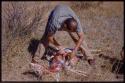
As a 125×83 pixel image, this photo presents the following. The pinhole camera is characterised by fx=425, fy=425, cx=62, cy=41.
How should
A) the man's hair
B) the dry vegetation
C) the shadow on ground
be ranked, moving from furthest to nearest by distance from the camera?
the shadow on ground → the dry vegetation → the man's hair

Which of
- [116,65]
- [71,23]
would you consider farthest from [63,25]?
[116,65]

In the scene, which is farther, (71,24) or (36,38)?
(36,38)

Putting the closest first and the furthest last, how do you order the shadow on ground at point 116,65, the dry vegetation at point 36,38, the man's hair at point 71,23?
1. the man's hair at point 71,23
2. the dry vegetation at point 36,38
3. the shadow on ground at point 116,65

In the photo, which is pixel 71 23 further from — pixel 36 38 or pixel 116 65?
pixel 36 38

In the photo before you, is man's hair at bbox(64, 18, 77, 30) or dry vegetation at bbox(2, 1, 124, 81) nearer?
man's hair at bbox(64, 18, 77, 30)

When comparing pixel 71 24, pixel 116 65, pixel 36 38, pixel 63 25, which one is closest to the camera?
pixel 71 24

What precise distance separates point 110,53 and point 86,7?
4.30 metres

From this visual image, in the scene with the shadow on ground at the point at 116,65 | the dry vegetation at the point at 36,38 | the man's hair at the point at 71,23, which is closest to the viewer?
the man's hair at the point at 71,23

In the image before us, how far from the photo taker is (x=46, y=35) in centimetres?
655

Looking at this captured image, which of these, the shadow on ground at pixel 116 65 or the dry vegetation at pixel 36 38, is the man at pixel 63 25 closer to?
the dry vegetation at pixel 36 38

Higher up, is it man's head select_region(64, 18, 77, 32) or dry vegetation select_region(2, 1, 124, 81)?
man's head select_region(64, 18, 77, 32)

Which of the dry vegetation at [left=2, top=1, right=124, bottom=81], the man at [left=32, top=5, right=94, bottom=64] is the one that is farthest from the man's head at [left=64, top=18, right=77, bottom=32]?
the dry vegetation at [left=2, top=1, right=124, bottom=81]

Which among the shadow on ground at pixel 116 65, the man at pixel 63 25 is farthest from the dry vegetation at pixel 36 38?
the man at pixel 63 25

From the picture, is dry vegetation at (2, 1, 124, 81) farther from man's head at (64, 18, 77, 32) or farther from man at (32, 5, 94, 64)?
man's head at (64, 18, 77, 32)
